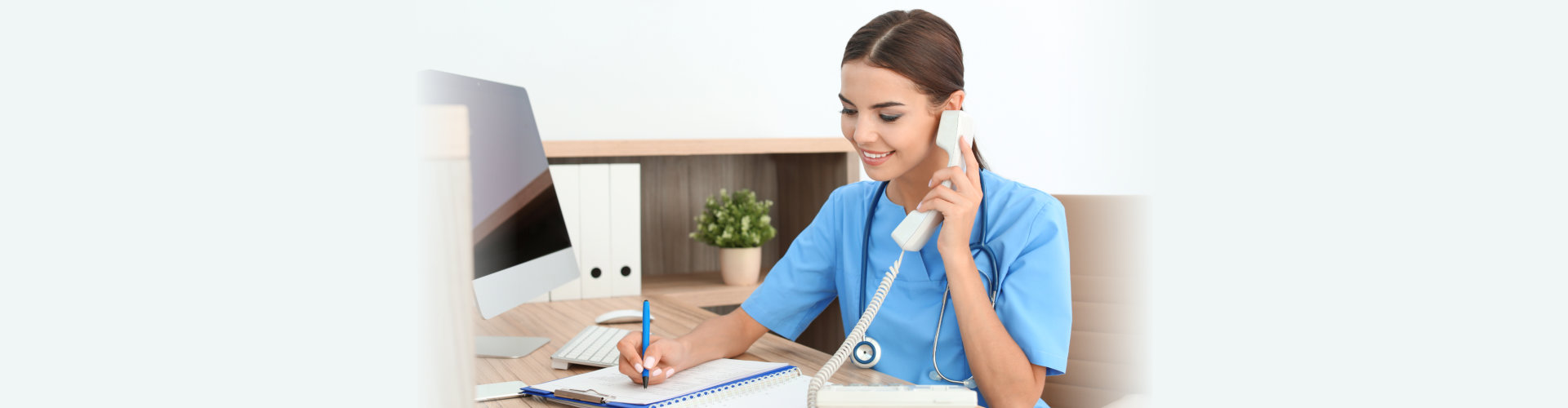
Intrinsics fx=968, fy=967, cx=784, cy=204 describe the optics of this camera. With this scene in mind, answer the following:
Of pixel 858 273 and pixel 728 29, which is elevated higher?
pixel 728 29

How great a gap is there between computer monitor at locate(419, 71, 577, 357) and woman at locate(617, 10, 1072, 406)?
0.85ft

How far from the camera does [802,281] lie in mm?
1226

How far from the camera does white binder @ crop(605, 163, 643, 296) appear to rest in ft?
6.12

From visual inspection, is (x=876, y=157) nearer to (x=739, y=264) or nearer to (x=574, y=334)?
(x=574, y=334)

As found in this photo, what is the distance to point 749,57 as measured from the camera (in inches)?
89.8

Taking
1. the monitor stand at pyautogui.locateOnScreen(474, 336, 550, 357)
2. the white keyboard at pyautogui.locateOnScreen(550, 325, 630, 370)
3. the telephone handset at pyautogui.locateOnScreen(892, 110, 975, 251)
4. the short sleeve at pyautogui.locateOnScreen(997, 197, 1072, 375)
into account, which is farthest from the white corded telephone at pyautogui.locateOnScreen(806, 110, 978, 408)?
the monitor stand at pyautogui.locateOnScreen(474, 336, 550, 357)

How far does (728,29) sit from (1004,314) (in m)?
1.40

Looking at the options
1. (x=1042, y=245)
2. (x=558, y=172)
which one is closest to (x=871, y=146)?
(x=1042, y=245)

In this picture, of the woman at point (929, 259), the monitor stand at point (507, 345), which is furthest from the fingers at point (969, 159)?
the monitor stand at point (507, 345)

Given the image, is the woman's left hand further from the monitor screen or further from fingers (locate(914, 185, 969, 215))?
the monitor screen

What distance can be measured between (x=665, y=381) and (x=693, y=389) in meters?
0.07

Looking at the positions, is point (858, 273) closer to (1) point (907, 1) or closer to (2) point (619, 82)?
(2) point (619, 82)

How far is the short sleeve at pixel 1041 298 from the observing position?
968 mm

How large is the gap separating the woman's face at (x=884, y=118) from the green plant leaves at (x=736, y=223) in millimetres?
908
